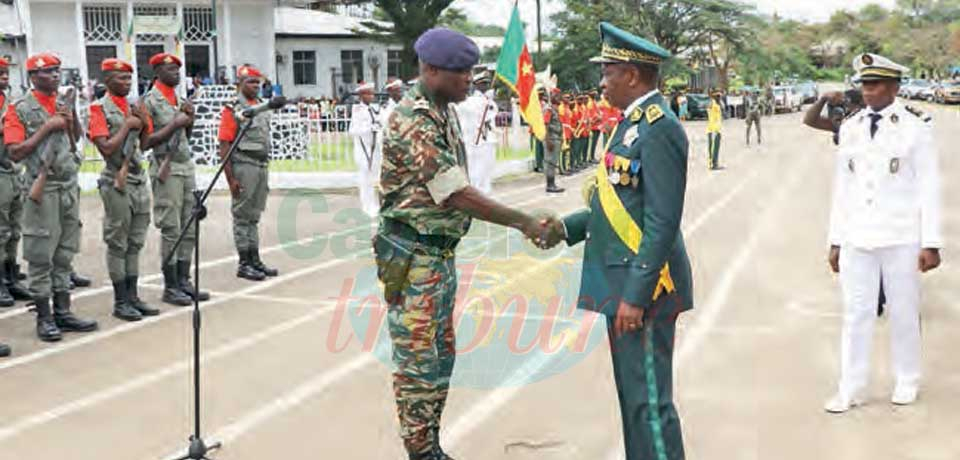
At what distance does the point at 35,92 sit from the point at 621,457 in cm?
458

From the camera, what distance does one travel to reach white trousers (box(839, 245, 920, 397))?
487 cm

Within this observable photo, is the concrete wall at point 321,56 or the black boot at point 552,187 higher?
the concrete wall at point 321,56

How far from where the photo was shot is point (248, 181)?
863cm

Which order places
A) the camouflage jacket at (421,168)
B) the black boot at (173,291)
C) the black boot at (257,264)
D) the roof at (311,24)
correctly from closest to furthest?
the camouflage jacket at (421,168) → the black boot at (173,291) → the black boot at (257,264) → the roof at (311,24)

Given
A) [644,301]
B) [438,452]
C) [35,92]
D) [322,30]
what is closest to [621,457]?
[438,452]

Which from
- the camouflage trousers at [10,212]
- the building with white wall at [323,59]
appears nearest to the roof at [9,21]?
the building with white wall at [323,59]

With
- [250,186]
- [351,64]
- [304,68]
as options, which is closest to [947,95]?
[351,64]

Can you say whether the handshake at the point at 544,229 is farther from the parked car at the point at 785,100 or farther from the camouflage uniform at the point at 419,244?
the parked car at the point at 785,100

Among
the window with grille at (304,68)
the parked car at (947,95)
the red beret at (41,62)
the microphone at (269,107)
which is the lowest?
the microphone at (269,107)

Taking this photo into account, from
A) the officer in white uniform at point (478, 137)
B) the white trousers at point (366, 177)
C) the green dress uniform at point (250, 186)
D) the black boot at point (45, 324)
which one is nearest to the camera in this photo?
the black boot at point (45, 324)

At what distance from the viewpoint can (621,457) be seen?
443 centimetres

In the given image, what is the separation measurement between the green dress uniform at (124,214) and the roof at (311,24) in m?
30.6

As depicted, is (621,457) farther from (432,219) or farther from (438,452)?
(432,219)

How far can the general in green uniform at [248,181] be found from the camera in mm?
8453
